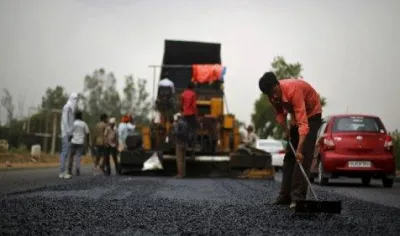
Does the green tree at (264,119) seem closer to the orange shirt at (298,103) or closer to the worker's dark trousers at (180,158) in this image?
the worker's dark trousers at (180,158)

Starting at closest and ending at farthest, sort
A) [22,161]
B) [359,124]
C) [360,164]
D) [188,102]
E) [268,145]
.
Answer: [360,164] → [359,124] → [188,102] → [22,161] → [268,145]

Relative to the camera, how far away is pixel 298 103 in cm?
792

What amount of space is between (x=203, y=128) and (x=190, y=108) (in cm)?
168

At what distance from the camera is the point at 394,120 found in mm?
17797

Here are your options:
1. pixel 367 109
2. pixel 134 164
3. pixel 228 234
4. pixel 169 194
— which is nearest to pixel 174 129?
pixel 134 164

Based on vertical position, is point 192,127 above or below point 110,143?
above

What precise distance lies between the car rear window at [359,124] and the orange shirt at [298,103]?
7.85 meters

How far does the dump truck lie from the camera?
60.7ft

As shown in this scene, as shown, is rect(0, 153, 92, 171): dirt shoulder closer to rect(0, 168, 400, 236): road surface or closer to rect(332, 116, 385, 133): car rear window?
rect(332, 116, 385, 133): car rear window

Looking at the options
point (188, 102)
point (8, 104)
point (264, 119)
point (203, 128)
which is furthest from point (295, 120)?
point (264, 119)

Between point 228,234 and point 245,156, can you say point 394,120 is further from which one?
point 228,234

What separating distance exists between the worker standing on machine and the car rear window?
400 centimetres

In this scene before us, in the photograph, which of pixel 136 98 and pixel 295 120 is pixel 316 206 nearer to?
pixel 295 120

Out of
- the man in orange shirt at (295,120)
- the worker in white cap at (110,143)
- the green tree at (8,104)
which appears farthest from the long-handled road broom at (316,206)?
the green tree at (8,104)
